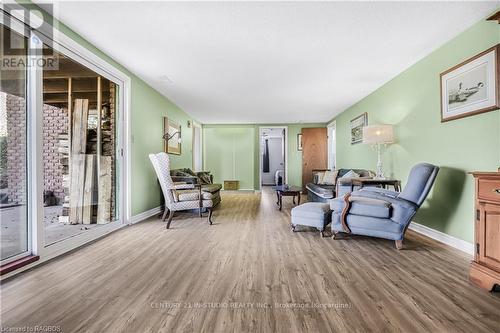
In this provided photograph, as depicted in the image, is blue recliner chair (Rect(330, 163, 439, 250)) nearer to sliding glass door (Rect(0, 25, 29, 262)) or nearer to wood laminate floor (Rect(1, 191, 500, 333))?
wood laminate floor (Rect(1, 191, 500, 333))

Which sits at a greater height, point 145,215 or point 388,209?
point 388,209

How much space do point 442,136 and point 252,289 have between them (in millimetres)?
2821

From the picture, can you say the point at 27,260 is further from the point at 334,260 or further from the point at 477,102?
the point at 477,102

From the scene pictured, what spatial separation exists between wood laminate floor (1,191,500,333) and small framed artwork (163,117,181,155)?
2.54m

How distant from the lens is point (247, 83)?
3.87 meters

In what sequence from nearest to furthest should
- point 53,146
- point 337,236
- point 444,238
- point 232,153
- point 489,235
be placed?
1. point 489,235
2. point 444,238
3. point 53,146
4. point 337,236
5. point 232,153

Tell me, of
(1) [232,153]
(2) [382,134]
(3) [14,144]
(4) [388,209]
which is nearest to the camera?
(3) [14,144]

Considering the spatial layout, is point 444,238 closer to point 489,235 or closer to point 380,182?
point 380,182

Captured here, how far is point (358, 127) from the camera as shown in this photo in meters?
5.02

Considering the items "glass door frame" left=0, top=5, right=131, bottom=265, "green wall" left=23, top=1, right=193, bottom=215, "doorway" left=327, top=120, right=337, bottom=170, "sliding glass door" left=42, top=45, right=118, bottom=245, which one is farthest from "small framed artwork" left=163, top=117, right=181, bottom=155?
"doorway" left=327, top=120, right=337, bottom=170

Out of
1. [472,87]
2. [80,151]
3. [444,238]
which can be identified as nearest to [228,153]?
[80,151]

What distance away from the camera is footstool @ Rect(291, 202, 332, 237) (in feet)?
9.73

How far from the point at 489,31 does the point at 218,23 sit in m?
2.61

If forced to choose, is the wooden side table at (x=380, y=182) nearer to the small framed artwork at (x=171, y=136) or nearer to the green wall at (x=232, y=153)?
the small framed artwork at (x=171, y=136)
